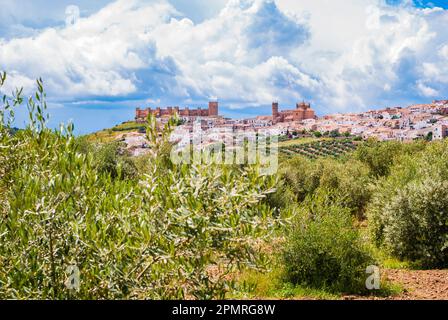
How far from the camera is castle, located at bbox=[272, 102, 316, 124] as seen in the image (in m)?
150

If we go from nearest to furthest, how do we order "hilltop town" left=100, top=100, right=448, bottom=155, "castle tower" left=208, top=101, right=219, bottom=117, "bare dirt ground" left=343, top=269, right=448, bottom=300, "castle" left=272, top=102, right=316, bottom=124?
"bare dirt ground" left=343, top=269, right=448, bottom=300 < "hilltop town" left=100, top=100, right=448, bottom=155 < "castle tower" left=208, top=101, right=219, bottom=117 < "castle" left=272, top=102, right=316, bottom=124

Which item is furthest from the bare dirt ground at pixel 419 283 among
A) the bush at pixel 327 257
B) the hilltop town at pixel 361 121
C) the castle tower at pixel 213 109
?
the castle tower at pixel 213 109

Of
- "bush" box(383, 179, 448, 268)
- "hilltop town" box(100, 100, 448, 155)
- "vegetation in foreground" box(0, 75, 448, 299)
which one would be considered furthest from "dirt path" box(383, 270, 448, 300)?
"hilltop town" box(100, 100, 448, 155)

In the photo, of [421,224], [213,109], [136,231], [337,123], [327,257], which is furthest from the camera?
[337,123]

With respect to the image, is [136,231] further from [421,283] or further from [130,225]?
[421,283]

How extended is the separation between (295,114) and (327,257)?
147468 millimetres

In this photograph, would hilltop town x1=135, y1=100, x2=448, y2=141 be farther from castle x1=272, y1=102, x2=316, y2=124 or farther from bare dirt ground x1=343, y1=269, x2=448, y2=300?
bare dirt ground x1=343, y1=269, x2=448, y2=300

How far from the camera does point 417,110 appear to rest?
164000 mm

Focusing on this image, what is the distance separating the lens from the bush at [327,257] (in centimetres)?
1191

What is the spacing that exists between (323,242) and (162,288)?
8207 millimetres

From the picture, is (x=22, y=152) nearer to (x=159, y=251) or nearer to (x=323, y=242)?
(x=159, y=251)

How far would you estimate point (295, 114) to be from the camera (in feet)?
514

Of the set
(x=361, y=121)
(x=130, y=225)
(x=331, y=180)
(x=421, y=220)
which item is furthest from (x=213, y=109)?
(x=130, y=225)

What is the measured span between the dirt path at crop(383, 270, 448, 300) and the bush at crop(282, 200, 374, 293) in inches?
42.5
